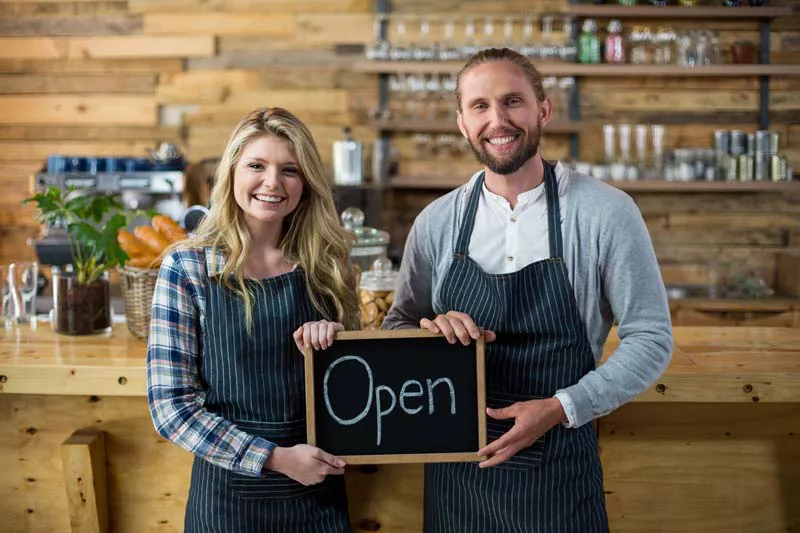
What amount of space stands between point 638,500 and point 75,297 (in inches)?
58.5

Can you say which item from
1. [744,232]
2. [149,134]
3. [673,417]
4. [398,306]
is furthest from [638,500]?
[149,134]

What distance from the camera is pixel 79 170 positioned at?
15.7 feet

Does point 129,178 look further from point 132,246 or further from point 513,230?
point 513,230

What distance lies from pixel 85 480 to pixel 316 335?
829 mm

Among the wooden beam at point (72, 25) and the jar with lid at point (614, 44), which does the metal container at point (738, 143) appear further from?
the wooden beam at point (72, 25)

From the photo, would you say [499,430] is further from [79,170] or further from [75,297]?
[79,170]

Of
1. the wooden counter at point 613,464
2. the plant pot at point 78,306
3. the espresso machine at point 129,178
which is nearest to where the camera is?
the wooden counter at point 613,464

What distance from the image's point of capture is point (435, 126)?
4.88m

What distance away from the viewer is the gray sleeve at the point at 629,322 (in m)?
1.66

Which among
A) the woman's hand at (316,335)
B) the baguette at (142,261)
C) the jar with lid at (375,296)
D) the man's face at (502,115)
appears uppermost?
the man's face at (502,115)

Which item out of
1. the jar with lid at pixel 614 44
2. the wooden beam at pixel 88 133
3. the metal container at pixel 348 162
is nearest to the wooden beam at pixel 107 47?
the wooden beam at pixel 88 133

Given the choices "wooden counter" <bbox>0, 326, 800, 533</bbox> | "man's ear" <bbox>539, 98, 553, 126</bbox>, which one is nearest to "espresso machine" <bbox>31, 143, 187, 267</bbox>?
"wooden counter" <bbox>0, 326, 800, 533</bbox>

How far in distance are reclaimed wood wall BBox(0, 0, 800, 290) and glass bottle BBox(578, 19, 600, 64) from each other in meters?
0.21

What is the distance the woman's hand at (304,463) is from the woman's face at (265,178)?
42 cm
